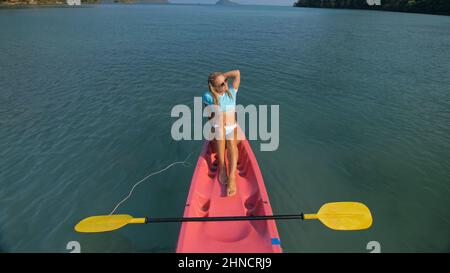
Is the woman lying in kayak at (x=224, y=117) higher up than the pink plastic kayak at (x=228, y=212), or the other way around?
the woman lying in kayak at (x=224, y=117)

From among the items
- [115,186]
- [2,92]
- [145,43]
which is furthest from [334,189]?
[145,43]

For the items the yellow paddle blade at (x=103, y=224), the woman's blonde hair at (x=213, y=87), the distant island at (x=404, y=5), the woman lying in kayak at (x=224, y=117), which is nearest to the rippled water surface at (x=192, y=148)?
the yellow paddle blade at (x=103, y=224)

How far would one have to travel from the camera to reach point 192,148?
9.91 metres

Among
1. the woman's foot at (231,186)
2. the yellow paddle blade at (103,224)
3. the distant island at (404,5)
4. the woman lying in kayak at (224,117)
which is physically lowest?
the yellow paddle blade at (103,224)

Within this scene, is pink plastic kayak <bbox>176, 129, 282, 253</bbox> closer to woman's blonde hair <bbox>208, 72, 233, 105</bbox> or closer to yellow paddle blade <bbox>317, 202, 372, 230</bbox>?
yellow paddle blade <bbox>317, 202, 372, 230</bbox>

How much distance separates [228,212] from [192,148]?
15.0 ft

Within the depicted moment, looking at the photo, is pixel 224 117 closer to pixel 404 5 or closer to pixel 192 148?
pixel 192 148

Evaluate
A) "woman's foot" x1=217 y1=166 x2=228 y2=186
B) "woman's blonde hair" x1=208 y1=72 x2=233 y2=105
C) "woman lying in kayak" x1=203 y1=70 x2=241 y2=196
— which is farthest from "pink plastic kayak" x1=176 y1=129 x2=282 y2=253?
"woman's blonde hair" x1=208 y1=72 x2=233 y2=105

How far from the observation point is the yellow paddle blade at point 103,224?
17.7 ft

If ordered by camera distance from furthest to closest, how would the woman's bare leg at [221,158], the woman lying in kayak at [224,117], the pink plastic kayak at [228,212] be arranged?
the woman's bare leg at [221,158]
the woman lying in kayak at [224,117]
the pink plastic kayak at [228,212]

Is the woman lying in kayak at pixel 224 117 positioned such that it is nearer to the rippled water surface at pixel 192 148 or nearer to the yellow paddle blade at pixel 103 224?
the rippled water surface at pixel 192 148

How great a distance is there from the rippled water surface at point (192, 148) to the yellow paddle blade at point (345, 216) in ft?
3.28

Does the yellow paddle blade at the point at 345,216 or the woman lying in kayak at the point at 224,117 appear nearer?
the yellow paddle blade at the point at 345,216

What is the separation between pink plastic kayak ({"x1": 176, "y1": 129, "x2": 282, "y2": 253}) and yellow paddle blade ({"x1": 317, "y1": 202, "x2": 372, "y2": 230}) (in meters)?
1.37
